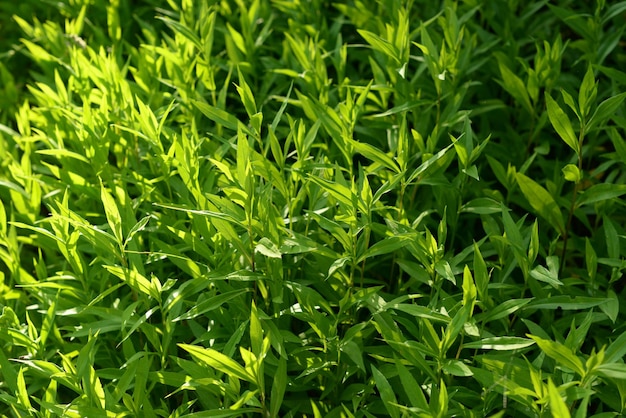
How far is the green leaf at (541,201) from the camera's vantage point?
1.94m

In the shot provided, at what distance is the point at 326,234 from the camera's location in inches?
75.4

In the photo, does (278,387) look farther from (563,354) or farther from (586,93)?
(586,93)

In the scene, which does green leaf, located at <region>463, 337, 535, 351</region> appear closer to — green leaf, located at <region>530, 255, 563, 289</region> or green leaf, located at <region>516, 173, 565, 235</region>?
green leaf, located at <region>530, 255, 563, 289</region>

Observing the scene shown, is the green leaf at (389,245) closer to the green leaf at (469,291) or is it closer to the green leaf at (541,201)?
the green leaf at (469,291)

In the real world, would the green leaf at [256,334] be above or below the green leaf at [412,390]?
above

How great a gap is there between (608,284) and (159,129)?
3.63 ft

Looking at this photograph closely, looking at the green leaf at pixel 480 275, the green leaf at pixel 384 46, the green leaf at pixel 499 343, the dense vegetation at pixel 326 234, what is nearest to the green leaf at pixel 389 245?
the dense vegetation at pixel 326 234

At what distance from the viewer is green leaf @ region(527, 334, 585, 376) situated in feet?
4.61

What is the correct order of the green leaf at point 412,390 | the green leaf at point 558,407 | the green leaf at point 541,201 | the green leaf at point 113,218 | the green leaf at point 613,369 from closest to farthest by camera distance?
the green leaf at point 558,407, the green leaf at point 613,369, the green leaf at point 412,390, the green leaf at point 113,218, the green leaf at point 541,201

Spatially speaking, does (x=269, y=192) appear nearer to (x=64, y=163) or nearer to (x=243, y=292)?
(x=243, y=292)

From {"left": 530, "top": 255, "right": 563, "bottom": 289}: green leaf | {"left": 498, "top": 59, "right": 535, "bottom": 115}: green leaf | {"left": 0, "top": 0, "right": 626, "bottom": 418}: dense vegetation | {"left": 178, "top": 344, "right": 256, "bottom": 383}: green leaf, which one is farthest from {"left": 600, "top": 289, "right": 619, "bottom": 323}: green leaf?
{"left": 178, "top": 344, "right": 256, "bottom": 383}: green leaf

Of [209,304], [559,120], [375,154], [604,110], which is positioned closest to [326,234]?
[375,154]

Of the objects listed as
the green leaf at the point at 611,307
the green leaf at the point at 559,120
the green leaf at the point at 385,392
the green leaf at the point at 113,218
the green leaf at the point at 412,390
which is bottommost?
the green leaf at the point at 385,392

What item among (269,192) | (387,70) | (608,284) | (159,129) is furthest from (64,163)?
(608,284)
